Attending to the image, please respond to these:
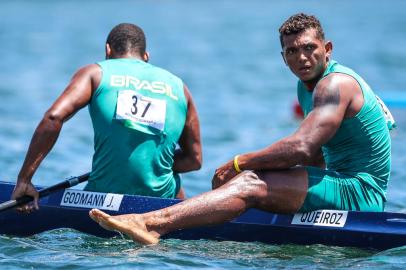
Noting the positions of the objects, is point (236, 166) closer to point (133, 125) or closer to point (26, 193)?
point (133, 125)

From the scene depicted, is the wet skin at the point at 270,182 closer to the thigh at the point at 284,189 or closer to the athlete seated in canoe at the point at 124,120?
the thigh at the point at 284,189

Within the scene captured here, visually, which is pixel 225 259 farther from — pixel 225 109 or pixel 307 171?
pixel 225 109

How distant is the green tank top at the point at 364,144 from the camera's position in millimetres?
8188

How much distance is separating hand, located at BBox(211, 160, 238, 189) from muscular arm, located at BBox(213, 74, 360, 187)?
0.26 metres

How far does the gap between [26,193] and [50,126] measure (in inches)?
22.5

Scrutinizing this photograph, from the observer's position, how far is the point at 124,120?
8602 mm

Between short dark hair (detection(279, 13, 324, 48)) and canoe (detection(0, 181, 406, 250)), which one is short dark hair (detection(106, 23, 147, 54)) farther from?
short dark hair (detection(279, 13, 324, 48))

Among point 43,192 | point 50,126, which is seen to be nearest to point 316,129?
point 50,126

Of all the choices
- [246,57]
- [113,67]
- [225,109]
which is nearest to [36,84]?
[225,109]

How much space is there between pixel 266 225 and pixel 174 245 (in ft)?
2.38

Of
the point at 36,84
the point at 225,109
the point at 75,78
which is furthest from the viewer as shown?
the point at 36,84

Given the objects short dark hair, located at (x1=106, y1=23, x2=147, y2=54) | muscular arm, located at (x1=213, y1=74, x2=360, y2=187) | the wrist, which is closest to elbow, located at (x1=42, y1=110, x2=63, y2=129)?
short dark hair, located at (x1=106, y1=23, x2=147, y2=54)

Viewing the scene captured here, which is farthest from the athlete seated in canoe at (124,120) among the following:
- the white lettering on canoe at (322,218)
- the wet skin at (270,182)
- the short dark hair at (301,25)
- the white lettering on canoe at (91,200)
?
the white lettering on canoe at (322,218)

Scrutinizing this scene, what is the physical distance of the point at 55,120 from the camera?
8.35 metres
